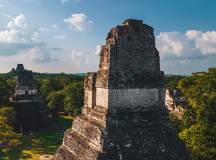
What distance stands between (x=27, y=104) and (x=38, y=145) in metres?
8.05

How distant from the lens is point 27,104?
42.5 m

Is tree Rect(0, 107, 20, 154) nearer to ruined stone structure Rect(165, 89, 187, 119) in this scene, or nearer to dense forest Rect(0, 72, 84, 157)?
dense forest Rect(0, 72, 84, 157)

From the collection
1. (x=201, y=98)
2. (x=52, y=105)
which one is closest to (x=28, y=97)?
(x=52, y=105)

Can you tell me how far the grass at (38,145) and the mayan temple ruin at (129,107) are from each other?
19.2m

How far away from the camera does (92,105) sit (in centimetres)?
1402

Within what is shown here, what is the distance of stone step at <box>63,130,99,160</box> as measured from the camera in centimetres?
1203

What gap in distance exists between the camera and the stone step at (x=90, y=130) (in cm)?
1203

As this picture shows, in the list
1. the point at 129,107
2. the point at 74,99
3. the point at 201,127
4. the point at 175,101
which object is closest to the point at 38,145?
the point at 74,99

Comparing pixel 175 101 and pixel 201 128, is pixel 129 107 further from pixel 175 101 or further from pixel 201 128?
pixel 175 101

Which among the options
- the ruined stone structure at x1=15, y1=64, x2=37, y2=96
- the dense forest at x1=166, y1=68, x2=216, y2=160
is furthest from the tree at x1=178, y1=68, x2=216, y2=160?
the ruined stone structure at x1=15, y1=64, x2=37, y2=96

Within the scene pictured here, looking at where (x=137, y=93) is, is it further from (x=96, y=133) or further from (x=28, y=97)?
(x=28, y=97)

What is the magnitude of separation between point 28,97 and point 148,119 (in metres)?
31.9

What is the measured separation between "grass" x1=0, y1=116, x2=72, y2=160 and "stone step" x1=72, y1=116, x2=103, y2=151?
17602 mm

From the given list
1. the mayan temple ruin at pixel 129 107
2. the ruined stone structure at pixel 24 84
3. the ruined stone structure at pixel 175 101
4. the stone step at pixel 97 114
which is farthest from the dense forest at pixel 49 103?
the mayan temple ruin at pixel 129 107
